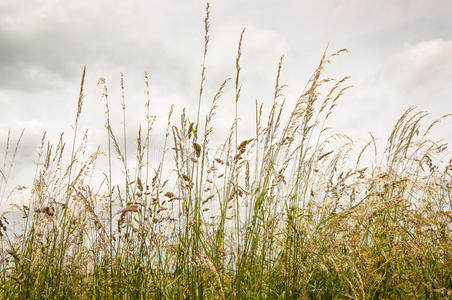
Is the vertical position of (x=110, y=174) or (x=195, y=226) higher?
(x=110, y=174)

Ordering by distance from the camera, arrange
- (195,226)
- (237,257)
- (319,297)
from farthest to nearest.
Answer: (319,297)
(195,226)
(237,257)

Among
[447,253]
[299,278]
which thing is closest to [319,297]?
[299,278]

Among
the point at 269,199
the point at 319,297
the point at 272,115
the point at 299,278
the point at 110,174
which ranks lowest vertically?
the point at 319,297

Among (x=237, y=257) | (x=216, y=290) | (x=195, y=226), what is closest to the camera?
(x=237, y=257)

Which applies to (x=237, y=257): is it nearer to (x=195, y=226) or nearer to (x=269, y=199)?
(x=195, y=226)

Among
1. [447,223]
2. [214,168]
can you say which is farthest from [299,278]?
[447,223]

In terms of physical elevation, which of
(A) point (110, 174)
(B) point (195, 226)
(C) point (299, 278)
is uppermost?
(A) point (110, 174)

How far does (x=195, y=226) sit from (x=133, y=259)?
2.02 feet

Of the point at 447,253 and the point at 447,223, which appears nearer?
the point at 447,253

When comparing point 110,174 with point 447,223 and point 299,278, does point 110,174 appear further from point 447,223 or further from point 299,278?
point 447,223

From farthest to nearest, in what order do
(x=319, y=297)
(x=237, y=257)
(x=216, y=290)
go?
(x=216, y=290), (x=319, y=297), (x=237, y=257)

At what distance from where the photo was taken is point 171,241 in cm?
257

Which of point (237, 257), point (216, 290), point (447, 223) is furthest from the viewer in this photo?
point (447, 223)

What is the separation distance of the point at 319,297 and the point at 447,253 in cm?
97
